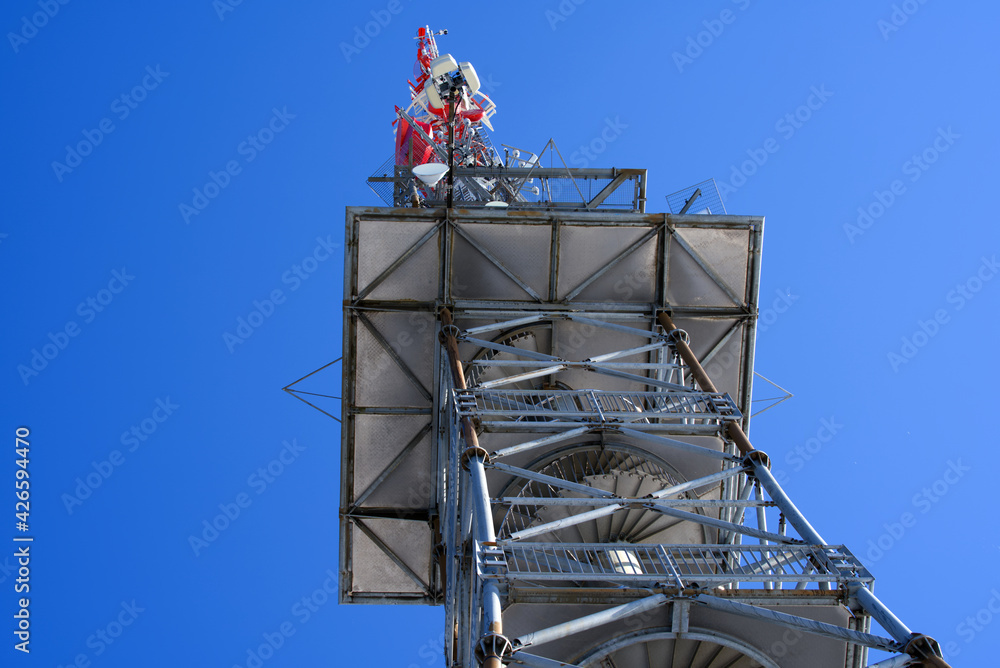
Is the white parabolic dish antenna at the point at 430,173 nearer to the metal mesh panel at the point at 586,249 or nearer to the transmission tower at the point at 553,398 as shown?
the transmission tower at the point at 553,398

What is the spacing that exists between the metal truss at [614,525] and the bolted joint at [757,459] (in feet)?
0.07

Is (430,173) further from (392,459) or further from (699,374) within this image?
(699,374)

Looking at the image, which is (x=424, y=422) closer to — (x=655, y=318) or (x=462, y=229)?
(x=462, y=229)

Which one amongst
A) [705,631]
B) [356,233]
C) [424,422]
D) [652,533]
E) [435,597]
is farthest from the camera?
[435,597]

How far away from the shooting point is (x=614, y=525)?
14570mm

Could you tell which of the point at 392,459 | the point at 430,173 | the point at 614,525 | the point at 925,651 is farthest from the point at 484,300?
the point at 925,651

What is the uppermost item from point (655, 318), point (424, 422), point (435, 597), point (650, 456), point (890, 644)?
point (655, 318)

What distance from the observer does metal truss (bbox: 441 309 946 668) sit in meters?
10.3

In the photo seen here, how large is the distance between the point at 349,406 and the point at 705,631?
9798 millimetres

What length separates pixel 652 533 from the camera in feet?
48.5

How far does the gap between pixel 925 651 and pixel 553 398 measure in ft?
27.1

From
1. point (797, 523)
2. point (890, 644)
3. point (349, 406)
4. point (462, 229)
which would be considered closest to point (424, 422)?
point (349, 406)

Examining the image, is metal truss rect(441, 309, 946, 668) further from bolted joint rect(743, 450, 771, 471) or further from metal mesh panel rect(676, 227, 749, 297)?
metal mesh panel rect(676, 227, 749, 297)

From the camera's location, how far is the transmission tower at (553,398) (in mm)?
12695
